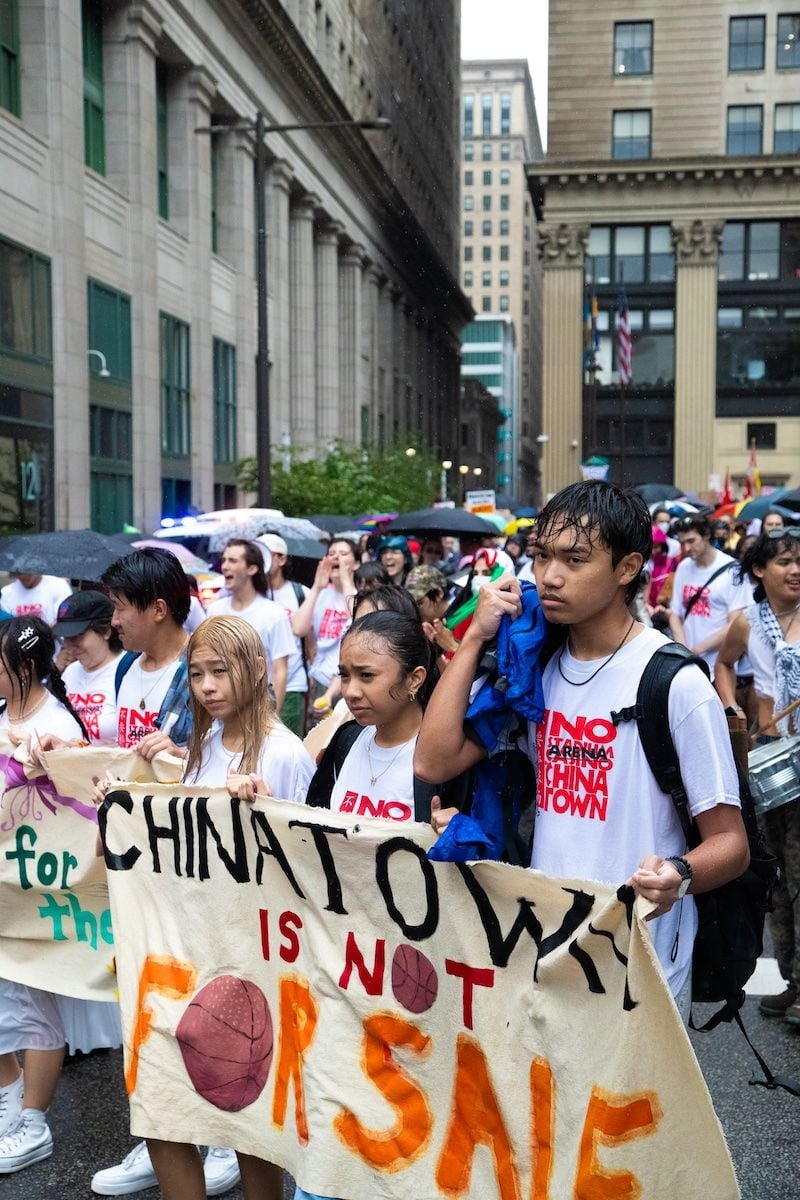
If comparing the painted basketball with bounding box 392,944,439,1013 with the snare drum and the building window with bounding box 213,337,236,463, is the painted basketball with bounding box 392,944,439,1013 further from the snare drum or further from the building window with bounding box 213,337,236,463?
the building window with bounding box 213,337,236,463

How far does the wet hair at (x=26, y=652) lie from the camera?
5012mm

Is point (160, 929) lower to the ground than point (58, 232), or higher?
lower

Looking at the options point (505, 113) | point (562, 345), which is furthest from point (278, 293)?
point (505, 113)

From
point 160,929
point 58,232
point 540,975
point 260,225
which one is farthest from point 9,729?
point 58,232

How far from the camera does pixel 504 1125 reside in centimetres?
334

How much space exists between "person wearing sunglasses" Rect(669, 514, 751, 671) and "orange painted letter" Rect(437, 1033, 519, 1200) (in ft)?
21.0

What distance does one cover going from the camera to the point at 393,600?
511 cm

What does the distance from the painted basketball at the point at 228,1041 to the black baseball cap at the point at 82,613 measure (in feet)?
7.96

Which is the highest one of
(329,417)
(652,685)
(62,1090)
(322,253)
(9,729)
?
(322,253)

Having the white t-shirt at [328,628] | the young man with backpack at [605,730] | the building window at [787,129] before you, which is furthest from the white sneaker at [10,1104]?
the building window at [787,129]

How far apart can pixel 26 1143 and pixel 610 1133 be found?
2.32 meters

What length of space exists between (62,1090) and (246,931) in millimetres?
1795

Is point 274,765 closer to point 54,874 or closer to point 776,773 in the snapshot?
point 54,874

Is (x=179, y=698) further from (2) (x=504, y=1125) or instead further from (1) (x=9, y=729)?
(2) (x=504, y=1125)
